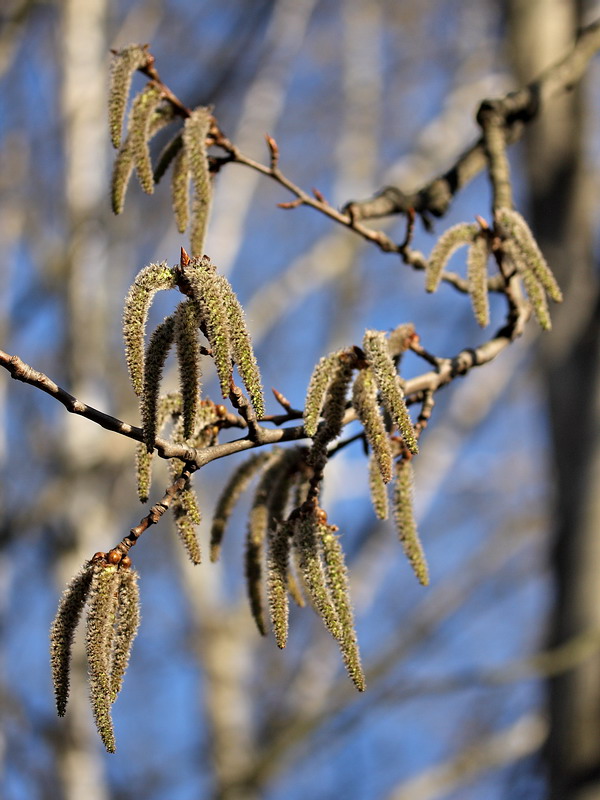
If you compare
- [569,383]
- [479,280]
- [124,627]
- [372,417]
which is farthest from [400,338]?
[569,383]

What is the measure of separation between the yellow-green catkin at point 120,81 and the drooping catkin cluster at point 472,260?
0.67 meters

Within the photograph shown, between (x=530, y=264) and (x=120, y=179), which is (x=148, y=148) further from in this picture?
(x=530, y=264)

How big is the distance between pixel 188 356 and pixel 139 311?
0.09 metres

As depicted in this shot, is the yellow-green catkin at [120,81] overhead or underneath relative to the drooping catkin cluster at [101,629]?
overhead

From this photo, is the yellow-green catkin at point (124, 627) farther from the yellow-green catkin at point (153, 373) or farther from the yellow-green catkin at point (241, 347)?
the yellow-green catkin at point (241, 347)

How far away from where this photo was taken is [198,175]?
6.23 feet

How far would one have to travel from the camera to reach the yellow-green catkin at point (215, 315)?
4.20 feet

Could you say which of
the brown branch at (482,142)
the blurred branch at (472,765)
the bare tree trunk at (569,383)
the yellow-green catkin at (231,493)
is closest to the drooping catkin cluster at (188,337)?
the yellow-green catkin at (231,493)

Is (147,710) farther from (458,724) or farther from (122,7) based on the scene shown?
(122,7)

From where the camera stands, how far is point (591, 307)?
400 cm

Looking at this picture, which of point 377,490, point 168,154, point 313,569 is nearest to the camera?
point 313,569

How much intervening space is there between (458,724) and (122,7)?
917 centimetres

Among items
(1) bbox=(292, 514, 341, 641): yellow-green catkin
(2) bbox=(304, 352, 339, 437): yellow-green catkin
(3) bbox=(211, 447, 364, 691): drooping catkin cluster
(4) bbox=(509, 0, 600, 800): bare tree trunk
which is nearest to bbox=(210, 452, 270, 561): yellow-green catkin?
(3) bbox=(211, 447, 364, 691): drooping catkin cluster

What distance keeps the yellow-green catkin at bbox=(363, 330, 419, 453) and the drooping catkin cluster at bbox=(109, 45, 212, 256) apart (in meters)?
0.50
